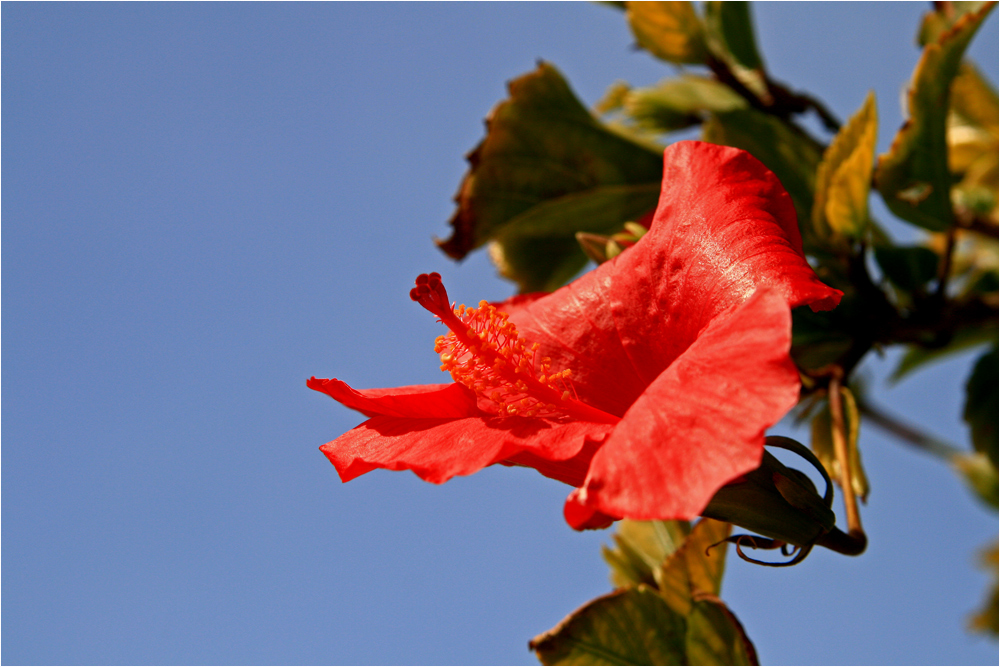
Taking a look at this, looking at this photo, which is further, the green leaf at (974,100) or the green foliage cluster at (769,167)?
the green leaf at (974,100)

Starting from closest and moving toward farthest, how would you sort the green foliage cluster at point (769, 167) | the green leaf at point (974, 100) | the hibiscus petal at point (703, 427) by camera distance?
1. the hibiscus petal at point (703, 427)
2. the green foliage cluster at point (769, 167)
3. the green leaf at point (974, 100)

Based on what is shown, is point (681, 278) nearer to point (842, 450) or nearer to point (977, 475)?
point (842, 450)

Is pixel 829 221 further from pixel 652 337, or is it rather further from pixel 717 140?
pixel 652 337

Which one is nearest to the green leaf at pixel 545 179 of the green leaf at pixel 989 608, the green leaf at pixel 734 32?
the green leaf at pixel 734 32

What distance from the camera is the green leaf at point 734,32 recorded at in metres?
1.34

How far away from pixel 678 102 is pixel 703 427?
38.0 inches

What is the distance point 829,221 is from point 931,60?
0.24 m

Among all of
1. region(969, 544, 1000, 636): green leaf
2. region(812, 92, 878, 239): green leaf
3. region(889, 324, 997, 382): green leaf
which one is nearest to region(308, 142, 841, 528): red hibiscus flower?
region(812, 92, 878, 239): green leaf

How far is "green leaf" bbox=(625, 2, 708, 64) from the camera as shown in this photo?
1304 mm

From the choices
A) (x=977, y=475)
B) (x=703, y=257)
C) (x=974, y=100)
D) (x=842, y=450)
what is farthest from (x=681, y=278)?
(x=977, y=475)

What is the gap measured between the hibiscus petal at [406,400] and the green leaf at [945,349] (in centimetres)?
90

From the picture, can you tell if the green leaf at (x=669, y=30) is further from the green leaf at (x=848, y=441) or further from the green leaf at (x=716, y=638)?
the green leaf at (x=716, y=638)

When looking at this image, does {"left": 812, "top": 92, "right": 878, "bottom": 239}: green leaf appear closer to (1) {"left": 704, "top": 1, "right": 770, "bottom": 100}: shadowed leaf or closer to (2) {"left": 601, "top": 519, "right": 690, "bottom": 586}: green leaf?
(1) {"left": 704, "top": 1, "right": 770, "bottom": 100}: shadowed leaf

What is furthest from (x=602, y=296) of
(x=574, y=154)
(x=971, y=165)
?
(x=971, y=165)
